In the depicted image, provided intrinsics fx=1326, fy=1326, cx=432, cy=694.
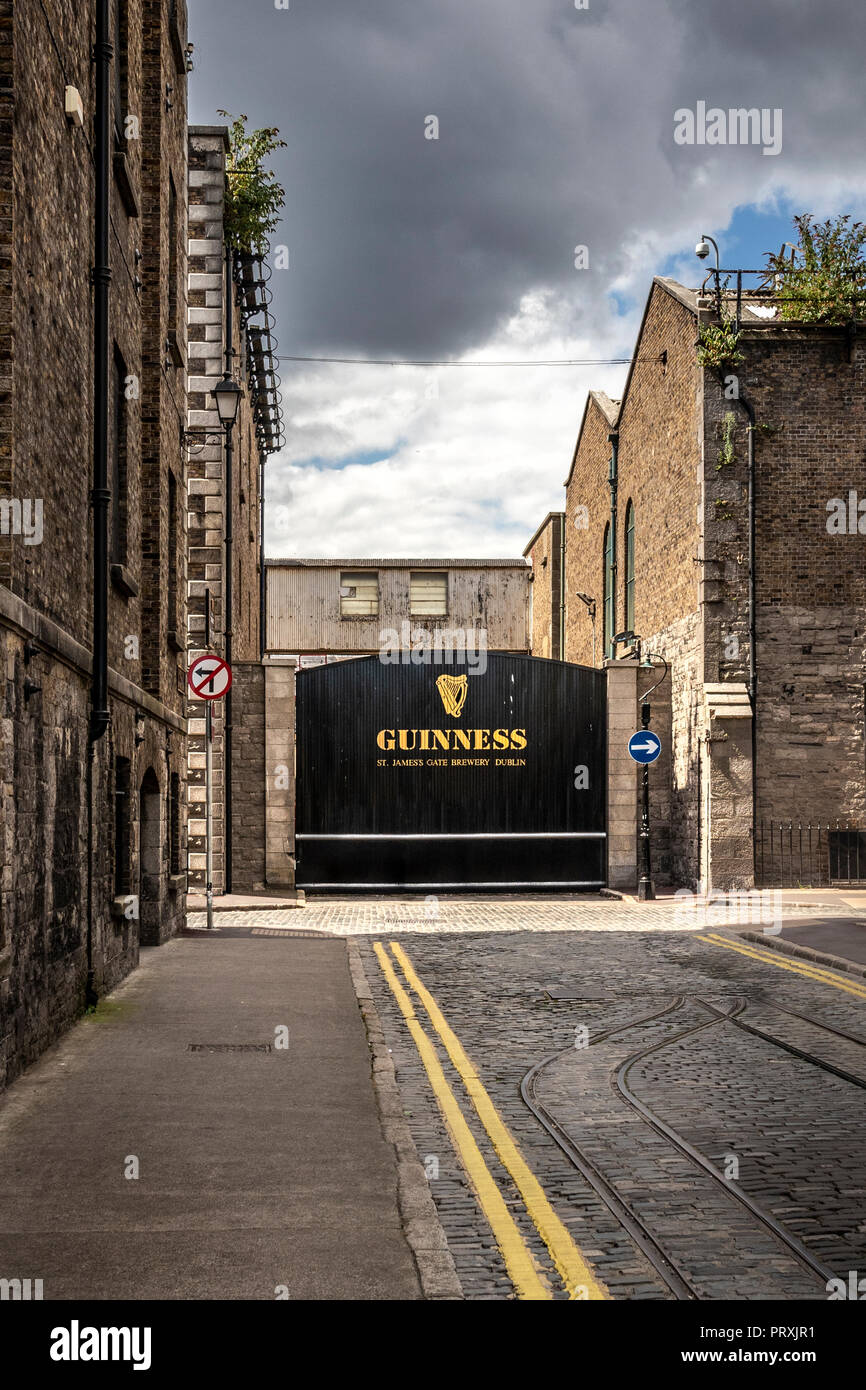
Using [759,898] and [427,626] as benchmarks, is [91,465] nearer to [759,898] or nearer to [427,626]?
[759,898]

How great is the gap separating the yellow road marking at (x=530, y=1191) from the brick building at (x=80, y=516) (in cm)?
281

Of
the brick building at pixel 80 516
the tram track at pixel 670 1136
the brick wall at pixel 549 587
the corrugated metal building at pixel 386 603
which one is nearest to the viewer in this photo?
the tram track at pixel 670 1136

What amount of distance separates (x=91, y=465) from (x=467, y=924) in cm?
1002

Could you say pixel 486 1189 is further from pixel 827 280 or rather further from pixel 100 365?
pixel 827 280

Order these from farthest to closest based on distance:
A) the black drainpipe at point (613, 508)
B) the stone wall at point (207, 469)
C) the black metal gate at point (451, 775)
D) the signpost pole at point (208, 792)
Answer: the black drainpipe at point (613, 508) → the black metal gate at point (451, 775) → the stone wall at point (207, 469) → the signpost pole at point (208, 792)

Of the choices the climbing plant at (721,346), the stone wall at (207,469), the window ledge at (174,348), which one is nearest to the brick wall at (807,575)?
the climbing plant at (721,346)

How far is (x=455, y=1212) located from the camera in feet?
18.8

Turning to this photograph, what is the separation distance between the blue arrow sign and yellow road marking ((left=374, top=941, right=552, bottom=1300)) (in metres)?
12.9

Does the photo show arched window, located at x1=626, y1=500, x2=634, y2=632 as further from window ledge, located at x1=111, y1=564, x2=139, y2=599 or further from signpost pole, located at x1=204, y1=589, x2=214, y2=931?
window ledge, located at x1=111, y1=564, x2=139, y2=599

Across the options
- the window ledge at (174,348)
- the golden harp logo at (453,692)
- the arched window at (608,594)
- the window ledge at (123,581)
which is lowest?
the golden harp logo at (453,692)

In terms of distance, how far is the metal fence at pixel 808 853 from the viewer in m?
23.3

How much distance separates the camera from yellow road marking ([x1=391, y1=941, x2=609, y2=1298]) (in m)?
4.85

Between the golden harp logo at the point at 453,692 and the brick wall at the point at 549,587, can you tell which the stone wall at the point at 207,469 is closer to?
the golden harp logo at the point at 453,692
